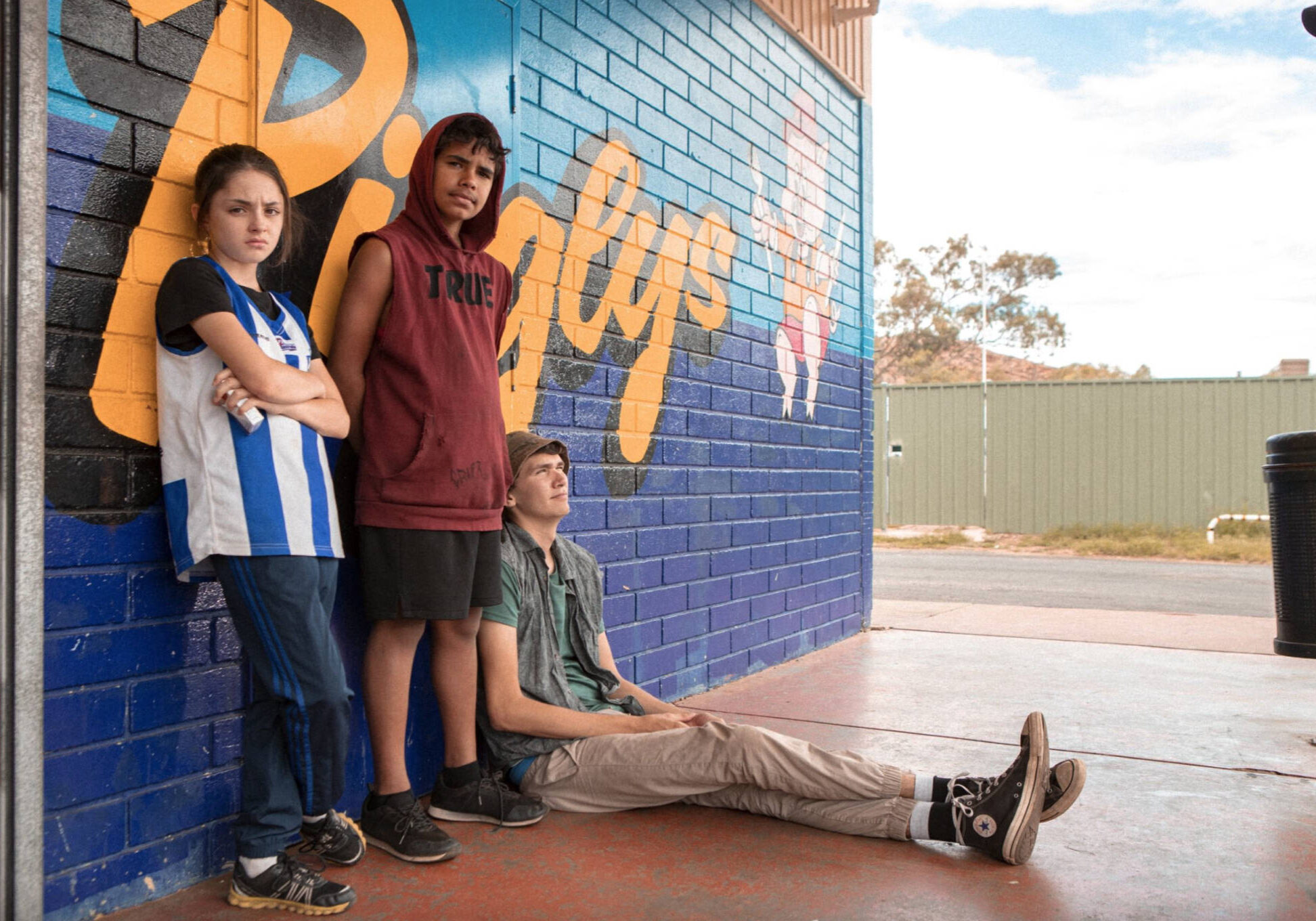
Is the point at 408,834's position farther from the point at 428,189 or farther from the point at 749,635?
the point at 749,635

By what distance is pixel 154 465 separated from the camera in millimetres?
2436

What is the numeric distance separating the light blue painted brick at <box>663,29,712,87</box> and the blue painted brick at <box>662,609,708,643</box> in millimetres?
2533

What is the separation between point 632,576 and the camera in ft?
14.7

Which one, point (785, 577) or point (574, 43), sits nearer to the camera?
point (574, 43)

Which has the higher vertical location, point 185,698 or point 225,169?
point 225,169

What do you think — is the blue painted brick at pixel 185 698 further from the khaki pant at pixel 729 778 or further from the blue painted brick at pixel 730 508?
the blue painted brick at pixel 730 508

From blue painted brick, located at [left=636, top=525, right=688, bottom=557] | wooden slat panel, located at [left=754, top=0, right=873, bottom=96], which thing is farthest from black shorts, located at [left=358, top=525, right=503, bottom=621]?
wooden slat panel, located at [left=754, top=0, right=873, bottom=96]

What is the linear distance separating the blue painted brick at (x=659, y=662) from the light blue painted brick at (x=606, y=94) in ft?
7.61

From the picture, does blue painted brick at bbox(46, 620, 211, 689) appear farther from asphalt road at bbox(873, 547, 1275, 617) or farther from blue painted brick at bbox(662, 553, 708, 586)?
asphalt road at bbox(873, 547, 1275, 617)

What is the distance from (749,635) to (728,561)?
0.51m

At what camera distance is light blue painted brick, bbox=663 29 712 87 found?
16.0ft

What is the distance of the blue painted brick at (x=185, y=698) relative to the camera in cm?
242

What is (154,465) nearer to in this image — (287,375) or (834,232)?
(287,375)

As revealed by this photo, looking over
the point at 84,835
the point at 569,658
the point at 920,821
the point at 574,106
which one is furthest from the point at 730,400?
the point at 84,835
